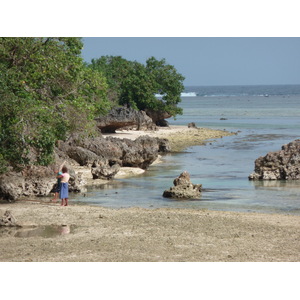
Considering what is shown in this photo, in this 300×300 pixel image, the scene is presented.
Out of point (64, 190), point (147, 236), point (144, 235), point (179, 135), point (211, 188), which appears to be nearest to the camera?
point (147, 236)

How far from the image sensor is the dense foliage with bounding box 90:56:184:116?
65.1m

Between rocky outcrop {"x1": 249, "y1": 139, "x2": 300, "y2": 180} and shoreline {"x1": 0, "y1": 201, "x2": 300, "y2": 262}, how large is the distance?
9334mm

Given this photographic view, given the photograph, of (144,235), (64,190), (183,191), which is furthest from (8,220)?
(183,191)

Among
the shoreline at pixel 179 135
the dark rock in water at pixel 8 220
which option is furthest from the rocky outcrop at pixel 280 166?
the dark rock in water at pixel 8 220

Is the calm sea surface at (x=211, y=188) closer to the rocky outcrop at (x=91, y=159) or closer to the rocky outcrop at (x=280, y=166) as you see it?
the rocky outcrop at (x=280, y=166)

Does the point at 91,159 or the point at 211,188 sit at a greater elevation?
the point at 91,159

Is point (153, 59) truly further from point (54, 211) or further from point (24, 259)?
point (24, 259)

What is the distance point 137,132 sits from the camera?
2249 inches

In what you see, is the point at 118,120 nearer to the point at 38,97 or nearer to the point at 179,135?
the point at 179,135

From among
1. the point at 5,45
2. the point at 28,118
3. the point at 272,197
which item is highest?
A: the point at 5,45

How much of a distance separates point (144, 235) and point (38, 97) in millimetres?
8466

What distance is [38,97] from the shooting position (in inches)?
902

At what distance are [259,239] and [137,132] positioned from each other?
41324 millimetres

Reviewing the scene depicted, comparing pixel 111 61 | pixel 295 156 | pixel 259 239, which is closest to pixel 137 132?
pixel 111 61
